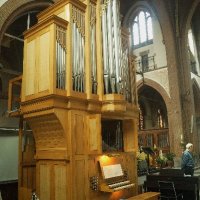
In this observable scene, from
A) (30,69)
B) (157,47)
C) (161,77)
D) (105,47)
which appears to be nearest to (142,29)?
(157,47)

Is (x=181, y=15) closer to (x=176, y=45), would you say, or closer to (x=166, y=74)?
(x=176, y=45)

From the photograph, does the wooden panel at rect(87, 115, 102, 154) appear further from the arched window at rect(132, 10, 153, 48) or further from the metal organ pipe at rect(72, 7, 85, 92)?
the arched window at rect(132, 10, 153, 48)

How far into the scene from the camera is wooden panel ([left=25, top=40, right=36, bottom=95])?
6.77 meters

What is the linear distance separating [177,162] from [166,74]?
18.5 feet

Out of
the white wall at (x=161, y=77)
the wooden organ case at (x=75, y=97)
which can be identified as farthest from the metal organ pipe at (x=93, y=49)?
the white wall at (x=161, y=77)

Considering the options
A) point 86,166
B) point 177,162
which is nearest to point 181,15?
point 177,162

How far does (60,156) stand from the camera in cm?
627

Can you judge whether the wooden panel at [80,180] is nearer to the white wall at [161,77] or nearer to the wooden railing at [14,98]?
the wooden railing at [14,98]

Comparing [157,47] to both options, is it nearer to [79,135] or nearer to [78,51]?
[78,51]

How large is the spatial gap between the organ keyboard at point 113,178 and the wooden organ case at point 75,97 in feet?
0.08

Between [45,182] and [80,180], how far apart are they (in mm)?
950

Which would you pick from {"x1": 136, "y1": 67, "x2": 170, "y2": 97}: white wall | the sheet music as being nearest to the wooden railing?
the sheet music

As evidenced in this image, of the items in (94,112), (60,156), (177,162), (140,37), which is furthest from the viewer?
(140,37)

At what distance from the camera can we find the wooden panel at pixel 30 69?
22.2ft
